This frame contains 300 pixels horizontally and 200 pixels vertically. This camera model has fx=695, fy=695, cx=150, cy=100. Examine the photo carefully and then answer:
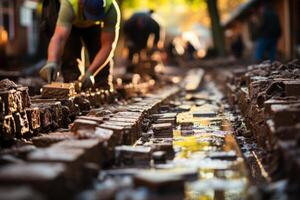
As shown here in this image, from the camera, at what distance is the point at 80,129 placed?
532 cm

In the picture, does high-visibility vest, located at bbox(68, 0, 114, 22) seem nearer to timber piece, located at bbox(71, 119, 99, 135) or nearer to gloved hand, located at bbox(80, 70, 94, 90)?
gloved hand, located at bbox(80, 70, 94, 90)

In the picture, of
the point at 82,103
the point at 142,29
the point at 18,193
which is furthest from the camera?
the point at 142,29

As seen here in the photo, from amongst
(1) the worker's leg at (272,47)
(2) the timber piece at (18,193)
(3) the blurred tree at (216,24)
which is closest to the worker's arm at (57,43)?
(2) the timber piece at (18,193)

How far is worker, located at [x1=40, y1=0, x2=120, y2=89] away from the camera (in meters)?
7.66

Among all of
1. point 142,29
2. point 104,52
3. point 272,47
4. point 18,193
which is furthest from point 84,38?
point 272,47

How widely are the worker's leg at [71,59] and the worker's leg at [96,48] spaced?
0.43 feet

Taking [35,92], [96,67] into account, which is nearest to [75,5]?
[96,67]

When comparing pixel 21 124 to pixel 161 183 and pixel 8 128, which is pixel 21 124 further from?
pixel 161 183

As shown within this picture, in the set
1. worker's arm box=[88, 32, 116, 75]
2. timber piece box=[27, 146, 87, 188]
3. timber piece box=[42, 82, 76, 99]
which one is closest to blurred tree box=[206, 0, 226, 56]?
worker's arm box=[88, 32, 116, 75]

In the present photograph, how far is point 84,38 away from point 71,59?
340mm

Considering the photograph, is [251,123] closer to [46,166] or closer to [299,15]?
[46,166]

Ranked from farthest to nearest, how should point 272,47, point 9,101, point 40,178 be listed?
1. point 272,47
2. point 9,101
3. point 40,178

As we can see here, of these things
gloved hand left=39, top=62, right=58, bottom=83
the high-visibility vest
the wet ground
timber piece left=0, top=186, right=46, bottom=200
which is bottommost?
the wet ground

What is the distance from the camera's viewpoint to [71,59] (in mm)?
9320
